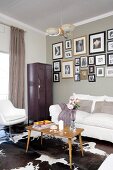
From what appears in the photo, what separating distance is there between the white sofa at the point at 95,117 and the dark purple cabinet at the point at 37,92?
0.85 meters

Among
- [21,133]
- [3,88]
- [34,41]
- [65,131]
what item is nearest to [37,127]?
[65,131]

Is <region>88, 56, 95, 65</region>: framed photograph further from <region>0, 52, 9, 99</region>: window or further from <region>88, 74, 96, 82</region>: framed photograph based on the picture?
<region>0, 52, 9, 99</region>: window

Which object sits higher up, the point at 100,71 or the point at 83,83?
the point at 100,71

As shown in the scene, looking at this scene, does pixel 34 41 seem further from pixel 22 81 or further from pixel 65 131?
pixel 65 131

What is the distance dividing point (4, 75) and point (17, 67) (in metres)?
0.42

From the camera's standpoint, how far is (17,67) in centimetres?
460

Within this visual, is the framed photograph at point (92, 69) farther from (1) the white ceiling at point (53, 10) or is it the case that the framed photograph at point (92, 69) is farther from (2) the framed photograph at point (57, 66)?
(1) the white ceiling at point (53, 10)

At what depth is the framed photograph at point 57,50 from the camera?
17.3ft

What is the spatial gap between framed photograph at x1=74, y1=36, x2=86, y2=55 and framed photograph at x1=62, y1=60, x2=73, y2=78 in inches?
14.7

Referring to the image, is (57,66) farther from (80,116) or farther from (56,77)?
(80,116)

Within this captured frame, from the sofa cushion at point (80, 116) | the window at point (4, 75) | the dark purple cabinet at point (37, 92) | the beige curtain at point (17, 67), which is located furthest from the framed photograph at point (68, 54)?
the sofa cushion at point (80, 116)

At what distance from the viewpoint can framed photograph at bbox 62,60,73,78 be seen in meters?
5.04

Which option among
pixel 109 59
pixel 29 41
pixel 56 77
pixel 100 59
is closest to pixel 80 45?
pixel 100 59

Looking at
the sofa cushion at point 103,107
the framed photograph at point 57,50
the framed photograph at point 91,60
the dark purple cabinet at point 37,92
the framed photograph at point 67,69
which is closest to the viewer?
the sofa cushion at point 103,107
